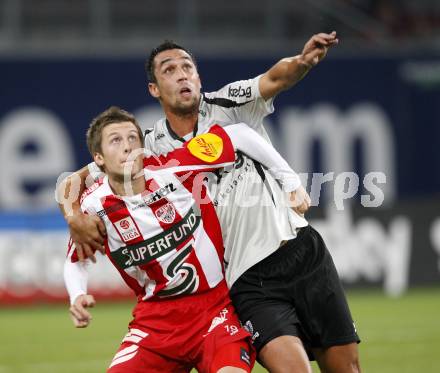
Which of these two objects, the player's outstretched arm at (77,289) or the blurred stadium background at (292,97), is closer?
the player's outstretched arm at (77,289)

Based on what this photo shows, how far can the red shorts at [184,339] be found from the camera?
523 centimetres

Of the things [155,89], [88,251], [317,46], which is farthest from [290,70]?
[88,251]

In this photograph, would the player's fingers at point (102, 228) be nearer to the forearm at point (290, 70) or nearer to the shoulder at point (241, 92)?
the shoulder at point (241, 92)

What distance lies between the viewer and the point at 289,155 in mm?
16875

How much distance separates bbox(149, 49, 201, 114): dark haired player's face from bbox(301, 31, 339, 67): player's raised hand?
829mm

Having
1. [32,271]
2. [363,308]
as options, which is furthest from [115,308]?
[363,308]

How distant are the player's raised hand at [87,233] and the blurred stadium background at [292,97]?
837cm

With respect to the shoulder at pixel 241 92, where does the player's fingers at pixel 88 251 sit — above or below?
below

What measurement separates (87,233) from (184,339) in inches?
29.2

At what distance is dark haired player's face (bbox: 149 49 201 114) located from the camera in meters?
5.77

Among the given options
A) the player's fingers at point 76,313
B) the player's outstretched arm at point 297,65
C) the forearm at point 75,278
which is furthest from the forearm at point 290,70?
the player's fingers at point 76,313

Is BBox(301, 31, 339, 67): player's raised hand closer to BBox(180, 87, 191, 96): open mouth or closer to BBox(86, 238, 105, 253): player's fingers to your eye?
BBox(180, 87, 191, 96): open mouth

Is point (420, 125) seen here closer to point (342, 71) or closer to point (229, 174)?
point (342, 71)

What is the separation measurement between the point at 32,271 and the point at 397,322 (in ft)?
15.7
